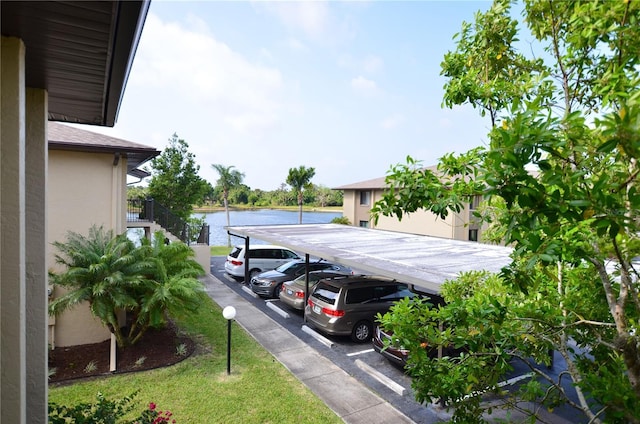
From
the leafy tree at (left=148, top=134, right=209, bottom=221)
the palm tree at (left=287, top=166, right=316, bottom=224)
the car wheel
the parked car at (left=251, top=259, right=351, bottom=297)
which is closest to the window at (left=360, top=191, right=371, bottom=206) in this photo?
the palm tree at (left=287, top=166, right=316, bottom=224)

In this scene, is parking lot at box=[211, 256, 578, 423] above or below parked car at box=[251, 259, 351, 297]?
below

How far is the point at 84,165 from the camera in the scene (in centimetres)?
1002

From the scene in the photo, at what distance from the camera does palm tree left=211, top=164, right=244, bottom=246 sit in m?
41.7

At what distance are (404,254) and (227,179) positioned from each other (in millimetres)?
33991

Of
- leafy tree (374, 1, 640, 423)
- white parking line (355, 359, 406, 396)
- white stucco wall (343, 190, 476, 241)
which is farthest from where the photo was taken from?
white stucco wall (343, 190, 476, 241)

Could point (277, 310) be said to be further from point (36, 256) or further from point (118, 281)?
point (36, 256)

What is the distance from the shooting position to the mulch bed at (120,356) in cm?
838

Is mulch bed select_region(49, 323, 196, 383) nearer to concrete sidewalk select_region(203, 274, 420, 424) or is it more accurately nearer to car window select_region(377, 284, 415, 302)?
concrete sidewalk select_region(203, 274, 420, 424)

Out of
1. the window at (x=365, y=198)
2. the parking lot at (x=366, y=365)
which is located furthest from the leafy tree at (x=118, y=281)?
the window at (x=365, y=198)

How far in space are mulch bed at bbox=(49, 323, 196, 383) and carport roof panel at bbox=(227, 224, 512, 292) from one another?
451 centimetres

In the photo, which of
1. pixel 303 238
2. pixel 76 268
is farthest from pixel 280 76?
pixel 76 268

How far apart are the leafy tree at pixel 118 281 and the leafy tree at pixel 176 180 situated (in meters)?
16.5

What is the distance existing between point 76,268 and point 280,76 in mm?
26611

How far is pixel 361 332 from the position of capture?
36.1 ft
